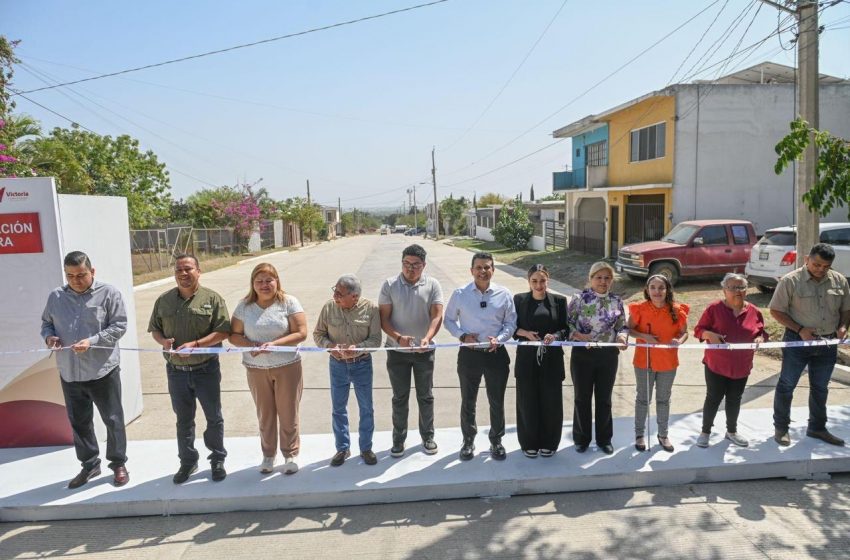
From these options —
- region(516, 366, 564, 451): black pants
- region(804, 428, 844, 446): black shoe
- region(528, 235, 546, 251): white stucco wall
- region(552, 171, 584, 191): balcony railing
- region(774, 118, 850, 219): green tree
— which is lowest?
region(804, 428, 844, 446): black shoe

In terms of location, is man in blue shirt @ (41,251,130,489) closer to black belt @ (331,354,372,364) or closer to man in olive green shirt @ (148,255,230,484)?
man in olive green shirt @ (148,255,230,484)

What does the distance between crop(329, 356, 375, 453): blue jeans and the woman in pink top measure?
2.82 m

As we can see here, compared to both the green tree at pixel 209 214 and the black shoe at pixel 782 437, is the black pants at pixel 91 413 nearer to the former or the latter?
the black shoe at pixel 782 437

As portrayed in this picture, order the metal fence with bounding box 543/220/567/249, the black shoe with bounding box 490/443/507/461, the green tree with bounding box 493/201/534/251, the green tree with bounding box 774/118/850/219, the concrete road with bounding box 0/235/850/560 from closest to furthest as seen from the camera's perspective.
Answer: the concrete road with bounding box 0/235/850/560 < the black shoe with bounding box 490/443/507/461 < the green tree with bounding box 774/118/850/219 < the metal fence with bounding box 543/220/567/249 < the green tree with bounding box 493/201/534/251

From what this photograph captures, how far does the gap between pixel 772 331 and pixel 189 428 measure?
8.82 meters

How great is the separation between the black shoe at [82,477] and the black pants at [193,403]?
758 millimetres

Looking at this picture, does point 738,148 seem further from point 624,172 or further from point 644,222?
point 624,172

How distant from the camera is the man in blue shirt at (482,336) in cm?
487

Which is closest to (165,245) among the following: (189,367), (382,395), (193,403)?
(382,395)

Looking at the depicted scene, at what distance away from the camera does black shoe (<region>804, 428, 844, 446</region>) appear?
5.20 metres

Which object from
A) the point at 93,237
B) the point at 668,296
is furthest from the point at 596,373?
the point at 93,237

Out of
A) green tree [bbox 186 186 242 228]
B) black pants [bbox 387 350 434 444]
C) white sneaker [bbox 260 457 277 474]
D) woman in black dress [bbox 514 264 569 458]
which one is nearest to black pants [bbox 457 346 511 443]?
woman in black dress [bbox 514 264 569 458]

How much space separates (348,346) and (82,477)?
2345 millimetres

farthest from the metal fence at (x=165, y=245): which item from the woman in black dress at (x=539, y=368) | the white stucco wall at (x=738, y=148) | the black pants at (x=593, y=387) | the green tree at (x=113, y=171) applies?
the black pants at (x=593, y=387)
